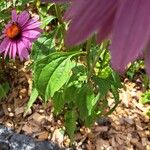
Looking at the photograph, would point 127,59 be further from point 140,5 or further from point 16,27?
point 16,27

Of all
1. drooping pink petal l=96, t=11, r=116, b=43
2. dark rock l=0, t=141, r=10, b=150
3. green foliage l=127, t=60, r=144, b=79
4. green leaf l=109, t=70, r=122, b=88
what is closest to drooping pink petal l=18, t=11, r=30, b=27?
green leaf l=109, t=70, r=122, b=88

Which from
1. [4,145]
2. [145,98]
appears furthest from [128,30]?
[145,98]

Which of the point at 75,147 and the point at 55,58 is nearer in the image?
the point at 55,58

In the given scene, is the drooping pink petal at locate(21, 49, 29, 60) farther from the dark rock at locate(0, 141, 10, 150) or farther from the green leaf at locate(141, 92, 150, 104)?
the green leaf at locate(141, 92, 150, 104)

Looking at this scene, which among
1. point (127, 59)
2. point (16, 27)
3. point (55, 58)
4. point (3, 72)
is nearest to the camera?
point (127, 59)

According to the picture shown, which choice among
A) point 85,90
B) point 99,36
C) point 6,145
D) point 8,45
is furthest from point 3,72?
point 99,36

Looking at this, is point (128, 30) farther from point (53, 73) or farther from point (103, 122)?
point (103, 122)

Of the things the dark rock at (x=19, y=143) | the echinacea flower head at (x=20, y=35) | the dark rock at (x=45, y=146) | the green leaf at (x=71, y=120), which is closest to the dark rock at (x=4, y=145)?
the dark rock at (x=19, y=143)

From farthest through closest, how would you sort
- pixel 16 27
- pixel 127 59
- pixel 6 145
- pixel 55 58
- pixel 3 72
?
pixel 3 72 → pixel 6 145 → pixel 16 27 → pixel 55 58 → pixel 127 59
